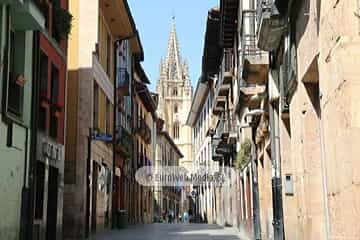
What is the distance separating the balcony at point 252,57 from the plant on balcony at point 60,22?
5.27m

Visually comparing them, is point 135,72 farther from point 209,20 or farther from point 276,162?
point 276,162

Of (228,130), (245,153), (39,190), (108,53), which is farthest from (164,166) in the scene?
(39,190)

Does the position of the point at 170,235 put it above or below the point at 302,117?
below

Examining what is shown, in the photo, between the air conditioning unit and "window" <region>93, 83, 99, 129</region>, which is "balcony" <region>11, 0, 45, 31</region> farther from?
"window" <region>93, 83, 99, 129</region>

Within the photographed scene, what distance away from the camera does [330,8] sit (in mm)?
7465

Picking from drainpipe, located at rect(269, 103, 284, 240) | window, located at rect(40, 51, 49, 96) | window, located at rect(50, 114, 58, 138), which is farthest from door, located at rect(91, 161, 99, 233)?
drainpipe, located at rect(269, 103, 284, 240)

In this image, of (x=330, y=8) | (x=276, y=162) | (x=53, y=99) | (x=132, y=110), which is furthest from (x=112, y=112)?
(x=330, y=8)

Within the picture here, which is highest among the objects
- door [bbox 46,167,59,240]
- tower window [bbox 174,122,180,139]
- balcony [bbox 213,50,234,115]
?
tower window [bbox 174,122,180,139]

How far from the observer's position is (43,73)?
1792 centimetres

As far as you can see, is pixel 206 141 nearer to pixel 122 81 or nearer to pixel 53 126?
pixel 122 81

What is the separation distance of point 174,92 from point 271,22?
401ft

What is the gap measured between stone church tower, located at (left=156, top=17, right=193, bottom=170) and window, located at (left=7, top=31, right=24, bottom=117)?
347 ft

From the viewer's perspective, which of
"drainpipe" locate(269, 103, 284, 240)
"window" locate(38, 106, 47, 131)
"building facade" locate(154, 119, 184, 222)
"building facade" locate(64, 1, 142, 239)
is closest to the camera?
"drainpipe" locate(269, 103, 284, 240)

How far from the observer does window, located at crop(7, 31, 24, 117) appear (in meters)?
15.0
